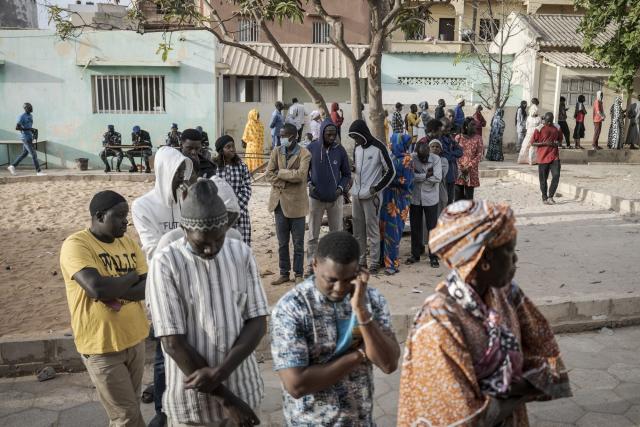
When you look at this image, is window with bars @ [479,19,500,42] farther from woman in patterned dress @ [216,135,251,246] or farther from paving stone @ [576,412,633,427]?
paving stone @ [576,412,633,427]

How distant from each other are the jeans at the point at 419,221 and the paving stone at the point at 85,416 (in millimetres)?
4579

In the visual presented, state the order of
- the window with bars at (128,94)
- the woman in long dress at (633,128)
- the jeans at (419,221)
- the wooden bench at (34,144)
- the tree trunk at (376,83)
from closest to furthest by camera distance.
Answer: the jeans at (419,221)
the tree trunk at (376,83)
the wooden bench at (34,144)
the window with bars at (128,94)
the woman in long dress at (633,128)

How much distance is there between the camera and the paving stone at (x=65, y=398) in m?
4.30

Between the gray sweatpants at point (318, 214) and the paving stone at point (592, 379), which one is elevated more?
the gray sweatpants at point (318, 214)

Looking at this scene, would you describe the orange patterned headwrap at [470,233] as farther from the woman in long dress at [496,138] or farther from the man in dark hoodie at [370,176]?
the woman in long dress at [496,138]

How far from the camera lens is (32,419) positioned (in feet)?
13.4

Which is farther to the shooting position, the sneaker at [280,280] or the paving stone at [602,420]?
the sneaker at [280,280]

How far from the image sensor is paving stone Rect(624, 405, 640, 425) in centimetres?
402

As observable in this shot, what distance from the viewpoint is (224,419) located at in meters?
2.53

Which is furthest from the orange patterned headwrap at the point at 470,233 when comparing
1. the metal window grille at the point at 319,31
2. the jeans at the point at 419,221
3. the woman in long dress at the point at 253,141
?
the metal window grille at the point at 319,31

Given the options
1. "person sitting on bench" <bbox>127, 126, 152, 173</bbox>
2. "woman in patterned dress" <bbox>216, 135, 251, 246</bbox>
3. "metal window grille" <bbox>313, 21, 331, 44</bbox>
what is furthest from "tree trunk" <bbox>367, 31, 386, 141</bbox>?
"metal window grille" <bbox>313, 21, 331, 44</bbox>

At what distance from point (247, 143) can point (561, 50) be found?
14.6 m

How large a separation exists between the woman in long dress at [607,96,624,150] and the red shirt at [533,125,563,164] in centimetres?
1063

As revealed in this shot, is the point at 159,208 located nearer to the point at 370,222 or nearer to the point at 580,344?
the point at 370,222
